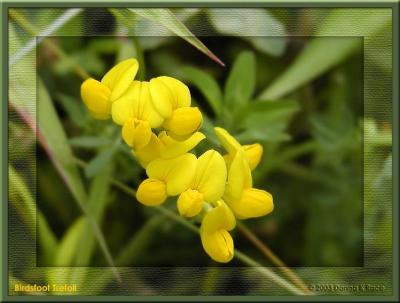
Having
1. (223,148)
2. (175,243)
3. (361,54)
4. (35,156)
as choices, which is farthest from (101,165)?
(361,54)

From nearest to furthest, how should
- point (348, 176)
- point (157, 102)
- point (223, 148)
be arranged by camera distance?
point (157, 102), point (223, 148), point (348, 176)

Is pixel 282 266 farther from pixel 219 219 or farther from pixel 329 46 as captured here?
pixel 329 46

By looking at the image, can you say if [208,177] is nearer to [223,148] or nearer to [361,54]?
[223,148]

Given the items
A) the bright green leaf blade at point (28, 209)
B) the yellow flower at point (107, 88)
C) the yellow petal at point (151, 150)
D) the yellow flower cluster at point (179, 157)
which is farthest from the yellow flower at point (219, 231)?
the bright green leaf blade at point (28, 209)

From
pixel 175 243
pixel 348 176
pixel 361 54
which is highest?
pixel 361 54

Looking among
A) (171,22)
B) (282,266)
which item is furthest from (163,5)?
(282,266)

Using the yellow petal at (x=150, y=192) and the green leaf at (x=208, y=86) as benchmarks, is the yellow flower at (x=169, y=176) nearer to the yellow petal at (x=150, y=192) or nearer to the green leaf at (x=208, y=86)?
the yellow petal at (x=150, y=192)
